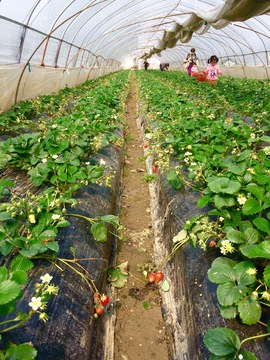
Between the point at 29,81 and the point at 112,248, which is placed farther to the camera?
the point at 29,81

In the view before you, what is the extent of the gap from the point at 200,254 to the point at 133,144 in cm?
419

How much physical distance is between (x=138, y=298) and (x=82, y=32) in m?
12.2

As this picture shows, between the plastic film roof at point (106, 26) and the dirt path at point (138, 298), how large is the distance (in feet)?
11.3

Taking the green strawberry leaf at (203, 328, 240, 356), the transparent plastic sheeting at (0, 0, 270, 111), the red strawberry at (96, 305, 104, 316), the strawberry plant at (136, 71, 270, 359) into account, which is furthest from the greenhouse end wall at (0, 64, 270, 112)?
the green strawberry leaf at (203, 328, 240, 356)

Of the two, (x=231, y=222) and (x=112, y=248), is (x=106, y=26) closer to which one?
(x=112, y=248)

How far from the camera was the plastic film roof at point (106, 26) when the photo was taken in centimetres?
589

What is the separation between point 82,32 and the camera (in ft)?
39.3

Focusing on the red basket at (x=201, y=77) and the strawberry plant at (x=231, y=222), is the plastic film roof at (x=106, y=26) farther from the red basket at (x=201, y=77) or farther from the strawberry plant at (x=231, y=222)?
the strawberry plant at (x=231, y=222)

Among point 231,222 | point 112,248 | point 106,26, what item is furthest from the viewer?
point 106,26

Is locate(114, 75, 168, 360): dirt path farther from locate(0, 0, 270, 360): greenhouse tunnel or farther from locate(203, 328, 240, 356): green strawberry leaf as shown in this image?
locate(203, 328, 240, 356): green strawberry leaf

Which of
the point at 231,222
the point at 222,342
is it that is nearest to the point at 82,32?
the point at 231,222

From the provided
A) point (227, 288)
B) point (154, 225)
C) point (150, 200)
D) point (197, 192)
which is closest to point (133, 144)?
point (150, 200)

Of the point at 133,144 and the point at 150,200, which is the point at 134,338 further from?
the point at 133,144

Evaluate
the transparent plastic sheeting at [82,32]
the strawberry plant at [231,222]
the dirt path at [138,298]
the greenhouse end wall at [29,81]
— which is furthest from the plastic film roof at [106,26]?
the dirt path at [138,298]
